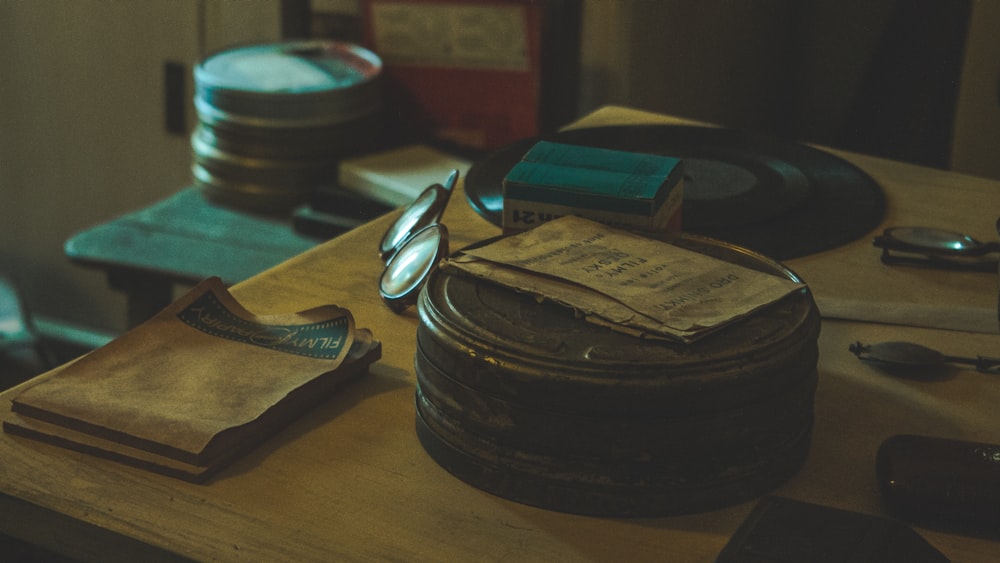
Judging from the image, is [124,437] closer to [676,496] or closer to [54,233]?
[676,496]

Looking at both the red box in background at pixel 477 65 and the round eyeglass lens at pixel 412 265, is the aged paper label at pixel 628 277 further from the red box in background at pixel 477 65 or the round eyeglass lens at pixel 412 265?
the red box in background at pixel 477 65

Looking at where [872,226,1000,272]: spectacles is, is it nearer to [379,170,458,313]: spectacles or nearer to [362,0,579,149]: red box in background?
[379,170,458,313]: spectacles

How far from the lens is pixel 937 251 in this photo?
0.97 metres

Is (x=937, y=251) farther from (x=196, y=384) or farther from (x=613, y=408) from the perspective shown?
(x=196, y=384)

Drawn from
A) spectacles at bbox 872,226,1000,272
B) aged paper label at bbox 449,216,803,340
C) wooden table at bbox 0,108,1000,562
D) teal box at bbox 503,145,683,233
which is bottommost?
wooden table at bbox 0,108,1000,562

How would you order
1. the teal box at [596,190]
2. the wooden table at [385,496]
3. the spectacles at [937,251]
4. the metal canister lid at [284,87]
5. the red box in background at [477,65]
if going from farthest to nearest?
the red box in background at [477,65] → the metal canister lid at [284,87] → the spectacles at [937,251] → the teal box at [596,190] → the wooden table at [385,496]

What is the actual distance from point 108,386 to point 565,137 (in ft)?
2.22

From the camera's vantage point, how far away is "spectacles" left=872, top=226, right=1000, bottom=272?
3.16 ft

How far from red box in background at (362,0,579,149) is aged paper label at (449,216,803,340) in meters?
0.96

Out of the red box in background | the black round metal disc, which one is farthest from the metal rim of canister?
the red box in background

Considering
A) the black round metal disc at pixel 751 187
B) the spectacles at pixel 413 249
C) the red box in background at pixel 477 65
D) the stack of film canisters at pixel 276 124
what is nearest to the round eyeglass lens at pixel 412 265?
the spectacles at pixel 413 249

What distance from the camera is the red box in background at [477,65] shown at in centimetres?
169

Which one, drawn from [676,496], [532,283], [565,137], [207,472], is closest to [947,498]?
[676,496]

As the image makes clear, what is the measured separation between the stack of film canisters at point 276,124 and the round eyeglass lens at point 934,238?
0.86 metres
